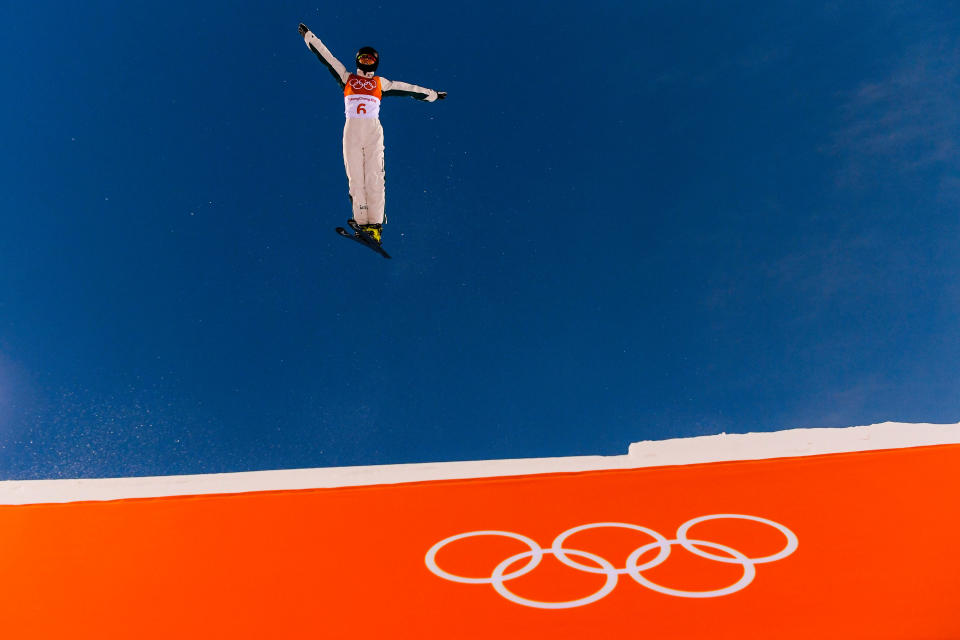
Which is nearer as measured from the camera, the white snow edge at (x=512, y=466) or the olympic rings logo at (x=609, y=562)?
the olympic rings logo at (x=609, y=562)

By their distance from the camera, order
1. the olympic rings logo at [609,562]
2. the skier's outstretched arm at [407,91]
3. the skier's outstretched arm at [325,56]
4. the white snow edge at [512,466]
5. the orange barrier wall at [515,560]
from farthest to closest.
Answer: the white snow edge at [512,466] < the skier's outstretched arm at [407,91] < the skier's outstretched arm at [325,56] < the olympic rings logo at [609,562] < the orange barrier wall at [515,560]

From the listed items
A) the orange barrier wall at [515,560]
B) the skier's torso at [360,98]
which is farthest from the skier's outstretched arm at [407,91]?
the orange barrier wall at [515,560]

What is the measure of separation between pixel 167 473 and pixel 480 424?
2075 millimetres

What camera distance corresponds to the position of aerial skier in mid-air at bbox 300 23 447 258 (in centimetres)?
331

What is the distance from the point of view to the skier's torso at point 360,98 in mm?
3303

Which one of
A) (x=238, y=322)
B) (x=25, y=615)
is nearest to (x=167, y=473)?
(x=238, y=322)

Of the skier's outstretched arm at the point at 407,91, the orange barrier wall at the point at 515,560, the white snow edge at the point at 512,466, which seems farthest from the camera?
the white snow edge at the point at 512,466

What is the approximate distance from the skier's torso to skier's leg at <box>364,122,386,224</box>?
9 cm

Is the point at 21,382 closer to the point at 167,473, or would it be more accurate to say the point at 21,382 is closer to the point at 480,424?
the point at 167,473

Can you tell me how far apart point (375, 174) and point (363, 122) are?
27 cm

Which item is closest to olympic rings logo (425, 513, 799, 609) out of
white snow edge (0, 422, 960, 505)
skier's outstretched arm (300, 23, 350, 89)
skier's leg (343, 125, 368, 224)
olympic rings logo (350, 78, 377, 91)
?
white snow edge (0, 422, 960, 505)

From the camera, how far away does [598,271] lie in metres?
4.48

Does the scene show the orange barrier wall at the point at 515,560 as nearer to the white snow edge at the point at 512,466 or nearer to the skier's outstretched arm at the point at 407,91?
the white snow edge at the point at 512,466

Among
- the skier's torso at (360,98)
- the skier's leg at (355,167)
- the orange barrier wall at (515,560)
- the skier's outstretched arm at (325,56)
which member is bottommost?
the orange barrier wall at (515,560)
